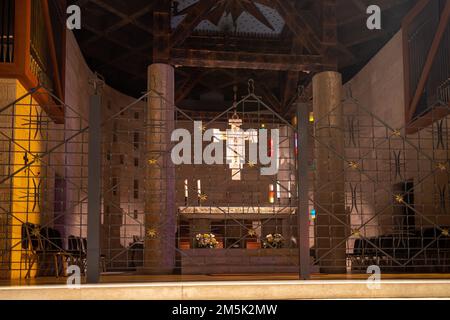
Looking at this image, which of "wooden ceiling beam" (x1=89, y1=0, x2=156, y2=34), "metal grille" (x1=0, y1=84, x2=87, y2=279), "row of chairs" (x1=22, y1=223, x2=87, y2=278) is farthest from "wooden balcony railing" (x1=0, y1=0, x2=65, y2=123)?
"row of chairs" (x1=22, y1=223, x2=87, y2=278)

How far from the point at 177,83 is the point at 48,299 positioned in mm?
13347

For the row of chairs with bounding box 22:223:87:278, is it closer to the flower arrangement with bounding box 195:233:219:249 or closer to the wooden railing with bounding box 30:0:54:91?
the flower arrangement with bounding box 195:233:219:249

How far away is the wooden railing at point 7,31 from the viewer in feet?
28.3

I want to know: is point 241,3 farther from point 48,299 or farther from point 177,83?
point 48,299

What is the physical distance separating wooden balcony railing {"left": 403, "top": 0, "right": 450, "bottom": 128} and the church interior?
41mm

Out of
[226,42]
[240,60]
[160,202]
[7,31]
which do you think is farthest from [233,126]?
[7,31]

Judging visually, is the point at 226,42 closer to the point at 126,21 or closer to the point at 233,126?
the point at 126,21

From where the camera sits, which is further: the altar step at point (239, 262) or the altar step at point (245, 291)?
the altar step at point (239, 262)

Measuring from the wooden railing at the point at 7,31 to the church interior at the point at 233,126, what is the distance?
22 millimetres

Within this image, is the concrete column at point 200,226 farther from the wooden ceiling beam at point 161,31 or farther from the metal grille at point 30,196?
the wooden ceiling beam at point 161,31

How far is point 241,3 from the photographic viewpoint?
12648 millimetres

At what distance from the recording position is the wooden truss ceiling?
11.4 meters

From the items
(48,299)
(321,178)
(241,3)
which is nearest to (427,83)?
(321,178)

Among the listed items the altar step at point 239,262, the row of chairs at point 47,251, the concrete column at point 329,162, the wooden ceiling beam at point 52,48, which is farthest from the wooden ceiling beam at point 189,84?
the altar step at point 239,262
